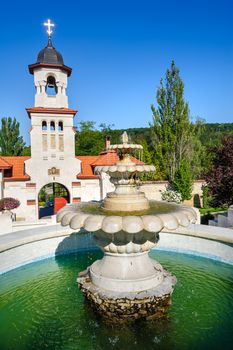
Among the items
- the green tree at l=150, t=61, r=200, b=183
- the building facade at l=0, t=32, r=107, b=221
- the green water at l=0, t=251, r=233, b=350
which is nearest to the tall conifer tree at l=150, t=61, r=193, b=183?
the green tree at l=150, t=61, r=200, b=183

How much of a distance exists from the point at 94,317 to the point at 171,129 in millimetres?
21782

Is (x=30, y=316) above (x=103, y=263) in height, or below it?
below

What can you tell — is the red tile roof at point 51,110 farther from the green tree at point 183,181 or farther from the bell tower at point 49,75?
the green tree at point 183,181

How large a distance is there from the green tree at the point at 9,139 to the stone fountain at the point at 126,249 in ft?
123

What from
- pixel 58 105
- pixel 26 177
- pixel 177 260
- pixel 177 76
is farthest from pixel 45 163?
pixel 177 76

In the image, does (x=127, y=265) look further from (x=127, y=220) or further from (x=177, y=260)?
(x=177, y=260)

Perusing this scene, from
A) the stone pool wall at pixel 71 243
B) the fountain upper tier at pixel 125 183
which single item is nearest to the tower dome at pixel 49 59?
the stone pool wall at pixel 71 243

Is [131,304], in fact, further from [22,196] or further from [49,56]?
[49,56]

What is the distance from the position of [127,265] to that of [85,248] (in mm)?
4751

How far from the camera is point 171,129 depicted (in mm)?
24953

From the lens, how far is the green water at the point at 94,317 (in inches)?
178

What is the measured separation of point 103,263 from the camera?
5773mm

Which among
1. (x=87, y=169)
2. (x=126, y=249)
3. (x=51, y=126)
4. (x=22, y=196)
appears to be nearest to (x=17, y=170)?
(x=22, y=196)

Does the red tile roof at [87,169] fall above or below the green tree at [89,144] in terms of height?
below
